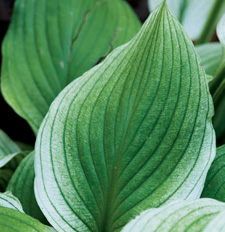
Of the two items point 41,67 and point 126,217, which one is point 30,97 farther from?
point 126,217

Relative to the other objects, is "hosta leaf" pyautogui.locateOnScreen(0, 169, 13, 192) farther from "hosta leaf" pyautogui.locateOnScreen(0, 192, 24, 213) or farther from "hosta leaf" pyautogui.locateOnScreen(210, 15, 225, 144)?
Answer: "hosta leaf" pyautogui.locateOnScreen(210, 15, 225, 144)

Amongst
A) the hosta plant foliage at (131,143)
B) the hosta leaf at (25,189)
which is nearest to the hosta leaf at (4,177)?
the hosta leaf at (25,189)

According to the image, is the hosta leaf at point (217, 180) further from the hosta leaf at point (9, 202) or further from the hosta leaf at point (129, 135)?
the hosta leaf at point (9, 202)

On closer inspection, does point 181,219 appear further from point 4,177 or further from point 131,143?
point 4,177

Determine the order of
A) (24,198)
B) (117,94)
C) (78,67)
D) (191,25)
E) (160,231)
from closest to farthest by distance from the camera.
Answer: (160,231) → (117,94) → (24,198) → (78,67) → (191,25)

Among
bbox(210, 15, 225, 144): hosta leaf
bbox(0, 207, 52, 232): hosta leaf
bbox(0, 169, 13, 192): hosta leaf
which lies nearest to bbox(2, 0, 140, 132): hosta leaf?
bbox(0, 169, 13, 192): hosta leaf

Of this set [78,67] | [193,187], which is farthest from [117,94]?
[78,67]
